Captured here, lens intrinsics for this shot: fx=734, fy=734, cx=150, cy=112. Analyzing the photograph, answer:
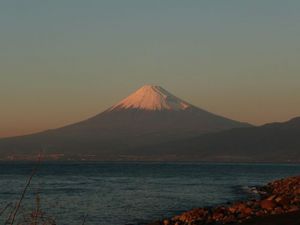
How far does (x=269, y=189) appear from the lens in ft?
171

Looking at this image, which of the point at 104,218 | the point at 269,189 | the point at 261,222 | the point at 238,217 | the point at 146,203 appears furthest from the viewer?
the point at 269,189

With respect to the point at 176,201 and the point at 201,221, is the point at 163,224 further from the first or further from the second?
the point at 176,201

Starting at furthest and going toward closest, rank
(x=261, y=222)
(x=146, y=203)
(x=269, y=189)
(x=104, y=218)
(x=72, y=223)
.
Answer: (x=269, y=189) < (x=146, y=203) < (x=104, y=218) < (x=72, y=223) < (x=261, y=222)

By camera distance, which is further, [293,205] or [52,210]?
[52,210]

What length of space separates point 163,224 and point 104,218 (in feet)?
26.3

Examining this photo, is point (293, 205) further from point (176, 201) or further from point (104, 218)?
point (176, 201)

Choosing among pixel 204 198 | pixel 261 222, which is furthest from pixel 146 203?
pixel 261 222

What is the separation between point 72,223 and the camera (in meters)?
28.7

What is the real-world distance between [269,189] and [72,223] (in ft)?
85.8

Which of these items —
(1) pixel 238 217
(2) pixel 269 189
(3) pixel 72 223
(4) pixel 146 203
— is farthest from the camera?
(2) pixel 269 189

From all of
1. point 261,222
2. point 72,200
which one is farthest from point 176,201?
point 261,222

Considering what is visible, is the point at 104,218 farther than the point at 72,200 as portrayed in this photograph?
No

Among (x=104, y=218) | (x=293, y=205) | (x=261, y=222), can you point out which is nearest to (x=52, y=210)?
(x=104, y=218)

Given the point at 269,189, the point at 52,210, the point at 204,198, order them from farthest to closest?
the point at 269,189
the point at 204,198
the point at 52,210
